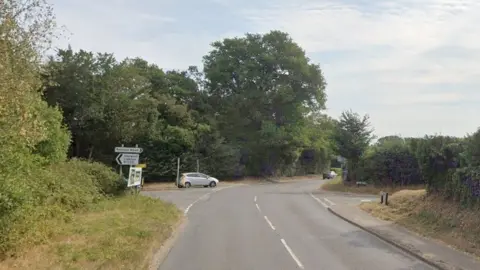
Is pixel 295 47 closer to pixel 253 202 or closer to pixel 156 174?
pixel 156 174

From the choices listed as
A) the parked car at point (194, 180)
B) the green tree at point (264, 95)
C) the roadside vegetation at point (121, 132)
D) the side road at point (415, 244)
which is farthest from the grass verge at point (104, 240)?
the green tree at point (264, 95)

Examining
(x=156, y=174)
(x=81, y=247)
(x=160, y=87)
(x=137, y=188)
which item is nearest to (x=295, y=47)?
(x=160, y=87)

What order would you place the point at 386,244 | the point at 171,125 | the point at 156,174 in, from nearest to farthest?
the point at 386,244 < the point at 156,174 < the point at 171,125

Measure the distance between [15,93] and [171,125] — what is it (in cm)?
4680

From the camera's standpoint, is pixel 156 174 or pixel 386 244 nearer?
pixel 386 244

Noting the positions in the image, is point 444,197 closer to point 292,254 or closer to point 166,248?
point 292,254

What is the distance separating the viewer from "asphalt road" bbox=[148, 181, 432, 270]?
42.3 ft

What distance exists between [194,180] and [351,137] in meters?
15.1

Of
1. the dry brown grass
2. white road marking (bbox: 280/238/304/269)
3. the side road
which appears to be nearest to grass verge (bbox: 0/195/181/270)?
white road marking (bbox: 280/238/304/269)

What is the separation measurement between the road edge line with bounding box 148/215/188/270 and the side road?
695 cm

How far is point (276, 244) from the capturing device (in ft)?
52.3

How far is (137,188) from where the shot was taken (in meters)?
27.0

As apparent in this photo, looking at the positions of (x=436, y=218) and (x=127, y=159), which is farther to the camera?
(x=127, y=159)

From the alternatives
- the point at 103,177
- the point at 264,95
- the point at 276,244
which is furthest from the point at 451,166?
the point at 264,95
